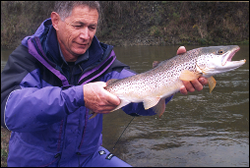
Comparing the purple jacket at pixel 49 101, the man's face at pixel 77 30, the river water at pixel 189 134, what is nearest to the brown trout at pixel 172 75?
the purple jacket at pixel 49 101

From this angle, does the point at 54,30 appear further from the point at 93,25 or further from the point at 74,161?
the point at 74,161

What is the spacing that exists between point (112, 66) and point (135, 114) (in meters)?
0.75

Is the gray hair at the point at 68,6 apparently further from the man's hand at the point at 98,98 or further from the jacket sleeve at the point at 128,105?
the man's hand at the point at 98,98

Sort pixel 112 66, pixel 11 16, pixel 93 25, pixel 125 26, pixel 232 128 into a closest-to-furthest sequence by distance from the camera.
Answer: pixel 93 25
pixel 112 66
pixel 232 128
pixel 125 26
pixel 11 16

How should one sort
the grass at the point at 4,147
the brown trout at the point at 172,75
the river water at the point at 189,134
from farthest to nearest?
the river water at the point at 189,134, the grass at the point at 4,147, the brown trout at the point at 172,75

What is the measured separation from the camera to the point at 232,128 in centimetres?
513

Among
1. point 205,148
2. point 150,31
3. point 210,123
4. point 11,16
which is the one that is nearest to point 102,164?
point 205,148

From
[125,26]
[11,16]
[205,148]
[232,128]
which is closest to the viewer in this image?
[205,148]

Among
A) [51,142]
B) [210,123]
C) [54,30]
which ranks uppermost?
[54,30]

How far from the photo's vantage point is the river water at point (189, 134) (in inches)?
158

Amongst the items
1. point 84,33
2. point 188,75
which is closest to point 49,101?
point 84,33

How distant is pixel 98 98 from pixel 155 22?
20.2m

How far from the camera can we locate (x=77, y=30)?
2.70 meters

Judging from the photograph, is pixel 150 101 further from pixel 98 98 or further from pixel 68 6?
pixel 68 6
